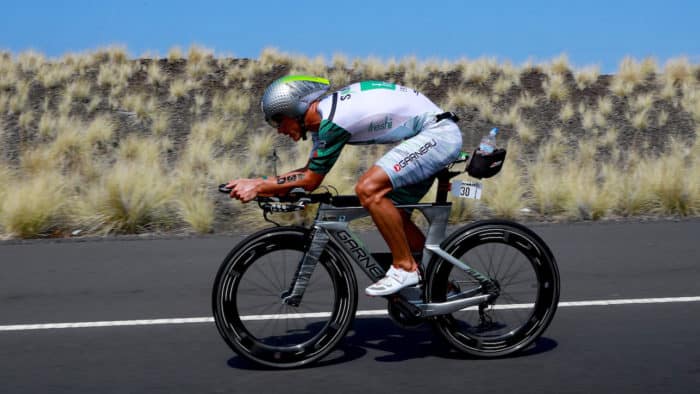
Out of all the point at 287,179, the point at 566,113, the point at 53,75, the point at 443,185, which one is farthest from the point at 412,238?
the point at 53,75

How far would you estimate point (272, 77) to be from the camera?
31156mm

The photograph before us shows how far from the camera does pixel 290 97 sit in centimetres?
525

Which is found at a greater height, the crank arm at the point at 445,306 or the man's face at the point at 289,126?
the man's face at the point at 289,126

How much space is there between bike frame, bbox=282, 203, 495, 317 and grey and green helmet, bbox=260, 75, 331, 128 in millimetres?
589

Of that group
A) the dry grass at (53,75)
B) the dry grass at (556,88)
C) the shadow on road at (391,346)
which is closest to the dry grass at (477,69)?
the dry grass at (556,88)

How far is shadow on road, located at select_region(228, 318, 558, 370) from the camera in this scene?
5.63 m

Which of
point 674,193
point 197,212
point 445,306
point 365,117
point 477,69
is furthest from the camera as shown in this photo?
point 477,69

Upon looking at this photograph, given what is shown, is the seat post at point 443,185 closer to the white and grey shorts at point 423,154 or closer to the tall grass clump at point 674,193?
the white and grey shorts at point 423,154

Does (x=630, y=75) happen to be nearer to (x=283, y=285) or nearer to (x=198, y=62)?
(x=198, y=62)

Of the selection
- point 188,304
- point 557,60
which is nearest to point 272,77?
point 557,60

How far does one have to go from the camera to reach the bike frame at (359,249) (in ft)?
17.7

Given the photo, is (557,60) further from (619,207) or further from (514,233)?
(514,233)

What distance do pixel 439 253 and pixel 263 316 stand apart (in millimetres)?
1231

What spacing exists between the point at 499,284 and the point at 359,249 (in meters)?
0.95
